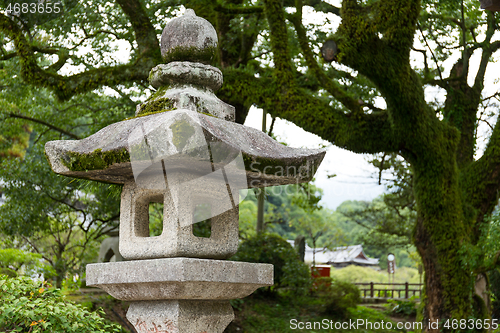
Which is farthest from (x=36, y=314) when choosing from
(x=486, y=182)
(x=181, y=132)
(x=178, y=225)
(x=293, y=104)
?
(x=486, y=182)

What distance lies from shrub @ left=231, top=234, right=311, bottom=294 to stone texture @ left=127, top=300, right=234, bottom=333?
635 centimetres

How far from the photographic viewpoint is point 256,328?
8.23m

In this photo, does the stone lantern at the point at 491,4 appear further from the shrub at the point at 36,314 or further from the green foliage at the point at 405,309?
the green foliage at the point at 405,309

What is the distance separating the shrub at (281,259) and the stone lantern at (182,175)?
253 inches

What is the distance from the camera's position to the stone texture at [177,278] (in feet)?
7.54

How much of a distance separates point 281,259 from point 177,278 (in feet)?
24.2

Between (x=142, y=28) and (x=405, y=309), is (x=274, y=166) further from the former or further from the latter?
(x=405, y=309)

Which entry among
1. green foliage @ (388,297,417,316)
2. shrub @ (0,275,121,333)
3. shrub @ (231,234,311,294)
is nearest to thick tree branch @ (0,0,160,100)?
shrub @ (0,275,121,333)

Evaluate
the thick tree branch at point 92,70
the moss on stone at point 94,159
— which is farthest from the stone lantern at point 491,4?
the thick tree branch at point 92,70

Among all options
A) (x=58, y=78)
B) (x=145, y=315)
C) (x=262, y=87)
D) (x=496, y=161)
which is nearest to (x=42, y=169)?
(x=58, y=78)

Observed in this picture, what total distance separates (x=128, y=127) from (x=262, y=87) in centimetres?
382

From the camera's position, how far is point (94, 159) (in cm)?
238

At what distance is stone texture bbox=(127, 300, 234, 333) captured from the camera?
98.0 inches

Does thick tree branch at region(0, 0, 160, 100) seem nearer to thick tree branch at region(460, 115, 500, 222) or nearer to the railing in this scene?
thick tree branch at region(460, 115, 500, 222)
